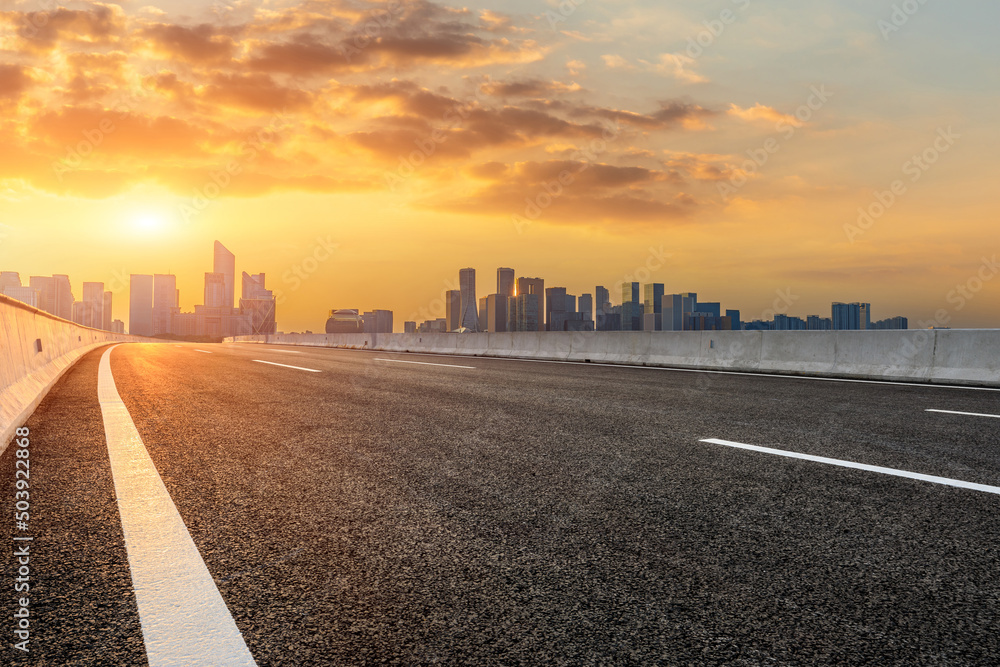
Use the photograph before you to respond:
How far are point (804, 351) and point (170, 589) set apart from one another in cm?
1358

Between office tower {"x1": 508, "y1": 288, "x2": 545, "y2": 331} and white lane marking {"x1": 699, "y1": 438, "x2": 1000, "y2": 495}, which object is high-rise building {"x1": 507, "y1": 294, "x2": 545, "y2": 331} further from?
white lane marking {"x1": 699, "y1": 438, "x2": 1000, "y2": 495}

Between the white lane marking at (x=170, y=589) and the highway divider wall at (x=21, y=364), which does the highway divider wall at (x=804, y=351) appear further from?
the highway divider wall at (x=21, y=364)

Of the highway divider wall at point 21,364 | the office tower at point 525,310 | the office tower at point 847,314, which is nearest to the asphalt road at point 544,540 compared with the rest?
the highway divider wall at point 21,364

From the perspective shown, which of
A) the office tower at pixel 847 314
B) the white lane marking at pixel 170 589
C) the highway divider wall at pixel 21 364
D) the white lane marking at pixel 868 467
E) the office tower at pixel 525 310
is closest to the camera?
the white lane marking at pixel 170 589

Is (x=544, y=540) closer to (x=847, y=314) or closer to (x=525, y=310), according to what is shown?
(x=847, y=314)

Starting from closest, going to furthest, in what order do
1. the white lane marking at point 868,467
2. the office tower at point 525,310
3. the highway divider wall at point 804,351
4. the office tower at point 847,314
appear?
the white lane marking at point 868,467, the highway divider wall at point 804,351, the office tower at point 847,314, the office tower at point 525,310

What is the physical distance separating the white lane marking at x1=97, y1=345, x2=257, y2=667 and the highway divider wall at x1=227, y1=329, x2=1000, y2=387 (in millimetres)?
12167

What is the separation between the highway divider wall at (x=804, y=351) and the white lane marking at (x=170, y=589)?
479 inches

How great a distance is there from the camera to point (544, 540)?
304 cm

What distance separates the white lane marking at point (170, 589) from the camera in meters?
2.03

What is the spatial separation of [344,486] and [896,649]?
2970 mm

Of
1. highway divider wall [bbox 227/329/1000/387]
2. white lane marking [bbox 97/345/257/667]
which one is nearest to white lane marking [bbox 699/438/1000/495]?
white lane marking [bbox 97/345/257/667]

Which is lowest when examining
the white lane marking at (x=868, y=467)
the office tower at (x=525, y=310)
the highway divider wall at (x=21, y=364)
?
the white lane marking at (x=868, y=467)

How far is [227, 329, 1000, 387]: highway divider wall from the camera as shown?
37.8ft
